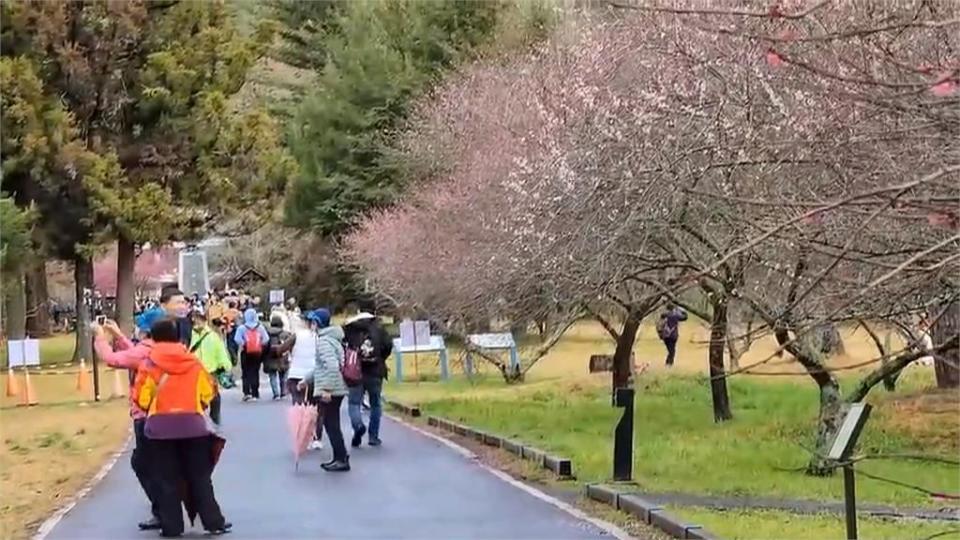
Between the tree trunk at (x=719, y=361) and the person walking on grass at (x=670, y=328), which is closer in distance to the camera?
the tree trunk at (x=719, y=361)

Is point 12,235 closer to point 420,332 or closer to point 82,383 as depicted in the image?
point 82,383

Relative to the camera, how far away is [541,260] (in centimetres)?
1909

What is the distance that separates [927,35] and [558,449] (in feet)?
27.1

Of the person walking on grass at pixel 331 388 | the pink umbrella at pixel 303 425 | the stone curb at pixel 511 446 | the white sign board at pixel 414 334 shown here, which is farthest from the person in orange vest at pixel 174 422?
the white sign board at pixel 414 334

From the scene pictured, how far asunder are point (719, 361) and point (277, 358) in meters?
10.6

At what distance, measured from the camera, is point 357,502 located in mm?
13453

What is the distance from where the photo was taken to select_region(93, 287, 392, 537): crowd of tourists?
11031 mm

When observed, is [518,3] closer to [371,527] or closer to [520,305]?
[520,305]

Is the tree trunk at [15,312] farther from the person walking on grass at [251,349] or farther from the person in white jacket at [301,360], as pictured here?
the person in white jacket at [301,360]

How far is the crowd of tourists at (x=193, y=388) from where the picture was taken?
1103cm

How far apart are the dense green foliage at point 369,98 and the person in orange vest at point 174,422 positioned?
114 feet

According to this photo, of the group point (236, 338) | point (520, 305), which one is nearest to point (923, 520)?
point (520, 305)

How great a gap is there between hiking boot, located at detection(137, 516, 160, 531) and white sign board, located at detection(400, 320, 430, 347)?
2261 centimetres

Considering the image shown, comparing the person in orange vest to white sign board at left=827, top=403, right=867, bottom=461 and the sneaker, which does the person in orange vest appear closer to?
white sign board at left=827, top=403, right=867, bottom=461
